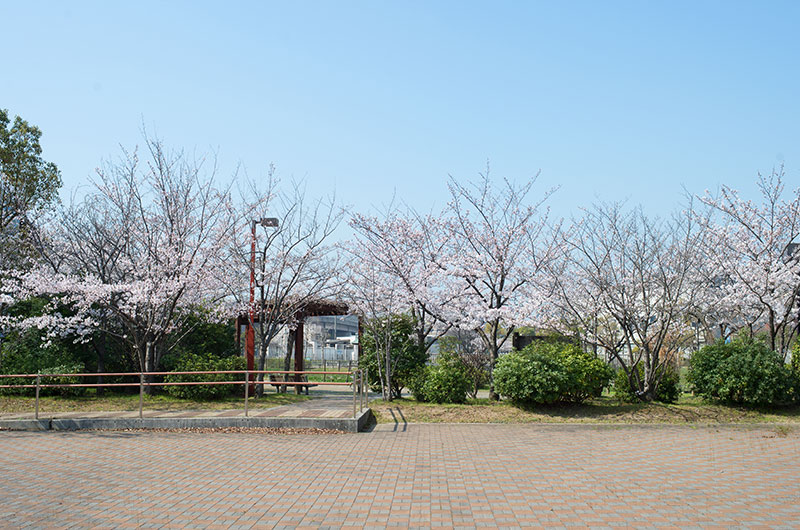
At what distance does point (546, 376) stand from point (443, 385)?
2.66 metres

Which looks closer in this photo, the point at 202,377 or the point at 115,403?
the point at 115,403

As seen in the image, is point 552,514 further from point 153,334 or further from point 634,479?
point 153,334

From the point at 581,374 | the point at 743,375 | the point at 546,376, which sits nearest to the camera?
the point at 546,376

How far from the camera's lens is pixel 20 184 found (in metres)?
18.3

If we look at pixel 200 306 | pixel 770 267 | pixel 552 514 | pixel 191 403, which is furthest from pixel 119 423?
pixel 770 267

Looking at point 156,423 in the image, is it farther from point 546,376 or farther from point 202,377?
point 546,376

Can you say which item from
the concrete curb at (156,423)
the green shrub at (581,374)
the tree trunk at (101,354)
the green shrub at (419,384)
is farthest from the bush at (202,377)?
the green shrub at (581,374)

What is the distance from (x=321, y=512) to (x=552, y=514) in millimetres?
2125

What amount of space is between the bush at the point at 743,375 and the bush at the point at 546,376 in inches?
89.1

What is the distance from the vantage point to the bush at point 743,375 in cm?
1265

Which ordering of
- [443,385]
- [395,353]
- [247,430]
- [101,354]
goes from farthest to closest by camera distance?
[101,354], [395,353], [443,385], [247,430]

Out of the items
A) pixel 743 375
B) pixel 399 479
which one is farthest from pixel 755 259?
pixel 399 479

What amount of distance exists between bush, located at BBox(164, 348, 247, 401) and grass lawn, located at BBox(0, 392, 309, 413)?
0.59ft

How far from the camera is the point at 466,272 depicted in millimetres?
16281
